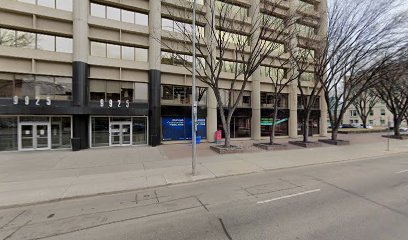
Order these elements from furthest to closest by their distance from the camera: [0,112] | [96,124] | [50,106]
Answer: [96,124], [50,106], [0,112]

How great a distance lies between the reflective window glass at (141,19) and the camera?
1822 cm

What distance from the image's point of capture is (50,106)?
1485 centimetres

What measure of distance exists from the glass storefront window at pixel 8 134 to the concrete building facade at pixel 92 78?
0.18ft

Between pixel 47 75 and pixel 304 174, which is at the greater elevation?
pixel 47 75

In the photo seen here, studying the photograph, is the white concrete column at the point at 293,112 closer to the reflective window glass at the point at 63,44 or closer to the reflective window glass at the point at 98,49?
the reflective window glass at the point at 98,49

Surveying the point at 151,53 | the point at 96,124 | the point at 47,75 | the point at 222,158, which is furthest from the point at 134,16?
the point at 222,158

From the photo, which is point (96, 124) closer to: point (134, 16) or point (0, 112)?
point (0, 112)

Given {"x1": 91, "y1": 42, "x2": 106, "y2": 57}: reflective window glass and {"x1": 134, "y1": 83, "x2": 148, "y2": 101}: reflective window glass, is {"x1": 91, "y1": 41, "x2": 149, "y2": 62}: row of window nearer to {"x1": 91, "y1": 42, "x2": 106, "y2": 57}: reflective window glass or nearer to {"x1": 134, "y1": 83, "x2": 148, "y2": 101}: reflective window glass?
{"x1": 91, "y1": 42, "x2": 106, "y2": 57}: reflective window glass

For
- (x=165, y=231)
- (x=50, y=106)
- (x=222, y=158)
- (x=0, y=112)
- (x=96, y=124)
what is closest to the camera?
(x=165, y=231)

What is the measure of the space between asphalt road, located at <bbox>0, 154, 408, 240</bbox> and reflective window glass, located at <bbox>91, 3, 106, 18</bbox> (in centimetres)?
1623

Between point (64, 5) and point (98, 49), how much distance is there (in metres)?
3.82

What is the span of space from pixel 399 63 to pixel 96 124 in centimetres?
2616

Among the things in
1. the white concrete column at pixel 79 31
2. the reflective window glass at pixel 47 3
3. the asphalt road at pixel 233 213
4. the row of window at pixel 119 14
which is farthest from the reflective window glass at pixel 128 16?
the asphalt road at pixel 233 213

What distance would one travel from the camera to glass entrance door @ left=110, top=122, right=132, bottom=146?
58.2 feet
